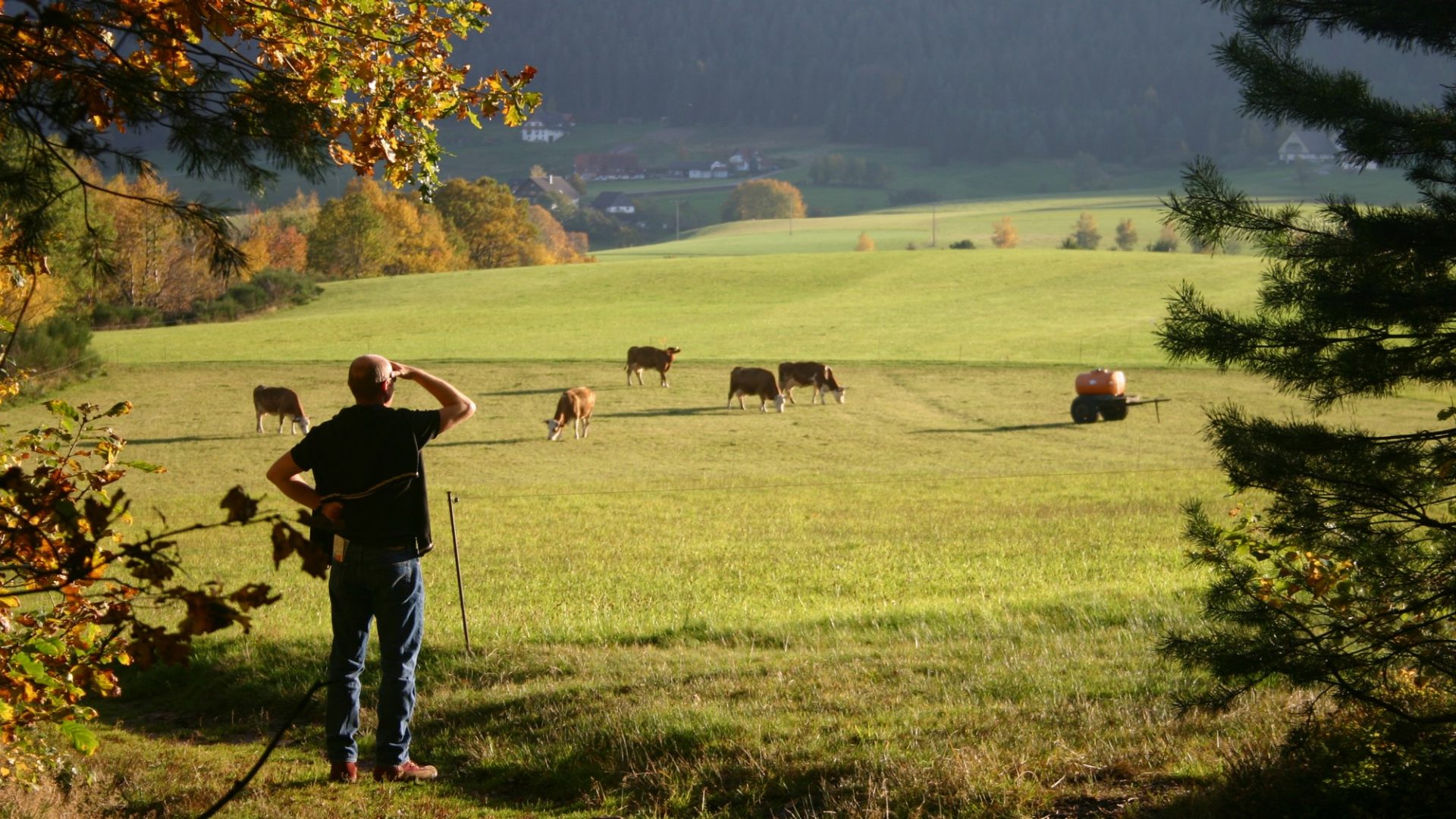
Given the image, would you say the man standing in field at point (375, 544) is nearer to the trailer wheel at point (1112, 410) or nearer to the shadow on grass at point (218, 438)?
the shadow on grass at point (218, 438)

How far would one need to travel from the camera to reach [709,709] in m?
6.59

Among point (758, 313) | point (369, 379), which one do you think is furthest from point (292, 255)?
point (369, 379)

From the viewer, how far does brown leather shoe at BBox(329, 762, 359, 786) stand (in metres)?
6.00

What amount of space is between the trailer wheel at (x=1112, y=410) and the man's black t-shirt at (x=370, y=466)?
95.8 ft

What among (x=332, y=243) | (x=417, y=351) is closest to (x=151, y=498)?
(x=417, y=351)

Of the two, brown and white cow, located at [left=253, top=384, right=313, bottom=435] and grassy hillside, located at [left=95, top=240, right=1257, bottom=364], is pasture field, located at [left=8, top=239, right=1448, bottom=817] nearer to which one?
brown and white cow, located at [left=253, top=384, right=313, bottom=435]

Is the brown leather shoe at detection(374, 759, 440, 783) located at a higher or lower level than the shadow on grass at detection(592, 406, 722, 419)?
higher

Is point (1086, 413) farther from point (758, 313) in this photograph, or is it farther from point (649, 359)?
point (758, 313)

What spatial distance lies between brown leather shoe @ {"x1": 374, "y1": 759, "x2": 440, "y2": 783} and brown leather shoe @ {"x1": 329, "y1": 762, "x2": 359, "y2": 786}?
0.10 meters

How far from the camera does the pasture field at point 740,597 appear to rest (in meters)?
5.67

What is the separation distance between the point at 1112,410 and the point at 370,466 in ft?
97.0

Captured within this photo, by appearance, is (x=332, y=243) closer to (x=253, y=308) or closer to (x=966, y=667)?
(x=253, y=308)

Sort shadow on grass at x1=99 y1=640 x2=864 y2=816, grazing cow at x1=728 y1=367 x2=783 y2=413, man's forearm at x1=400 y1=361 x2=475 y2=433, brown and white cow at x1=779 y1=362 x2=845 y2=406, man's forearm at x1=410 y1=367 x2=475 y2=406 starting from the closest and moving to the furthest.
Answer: shadow on grass at x1=99 y1=640 x2=864 y2=816
man's forearm at x1=400 y1=361 x2=475 y2=433
man's forearm at x1=410 y1=367 x2=475 y2=406
grazing cow at x1=728 y1=367 x2=783 y2=413
brown and white cow at x1=779 y1=362 x2=845 y2=406

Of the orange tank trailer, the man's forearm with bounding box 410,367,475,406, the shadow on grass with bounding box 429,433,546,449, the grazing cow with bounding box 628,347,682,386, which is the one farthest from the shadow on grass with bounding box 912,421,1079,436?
the man's forearm with bounding box 410,367,475,406
